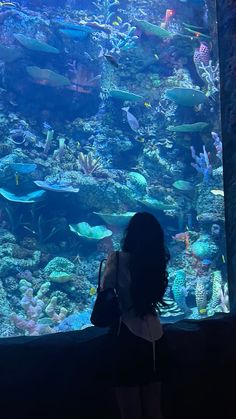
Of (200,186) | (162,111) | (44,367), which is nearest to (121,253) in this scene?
(44,367)

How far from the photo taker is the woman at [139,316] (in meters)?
1.56

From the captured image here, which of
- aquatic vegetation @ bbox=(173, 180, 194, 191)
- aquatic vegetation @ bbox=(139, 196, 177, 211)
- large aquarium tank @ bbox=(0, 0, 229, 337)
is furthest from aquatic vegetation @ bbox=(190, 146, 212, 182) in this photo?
aquatic vegetation @ bbox=(139, 196, 177, 211)

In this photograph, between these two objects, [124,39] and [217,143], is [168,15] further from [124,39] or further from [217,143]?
[217,143]

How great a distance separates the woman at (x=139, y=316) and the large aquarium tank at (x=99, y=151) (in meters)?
5.51

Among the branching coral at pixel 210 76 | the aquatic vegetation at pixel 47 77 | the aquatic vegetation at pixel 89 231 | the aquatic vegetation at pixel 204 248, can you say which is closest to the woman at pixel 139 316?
the aquatic vegetation at pixel 204 248

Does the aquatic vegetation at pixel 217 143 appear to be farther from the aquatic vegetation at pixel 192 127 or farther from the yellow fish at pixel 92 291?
the yellow fish at pixel 92 291

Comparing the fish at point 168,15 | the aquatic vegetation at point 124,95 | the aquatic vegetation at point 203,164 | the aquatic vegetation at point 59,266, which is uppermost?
the fish at point 168,15

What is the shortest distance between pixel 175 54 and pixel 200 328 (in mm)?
11361

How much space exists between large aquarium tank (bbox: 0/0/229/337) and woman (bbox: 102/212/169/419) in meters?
5.51

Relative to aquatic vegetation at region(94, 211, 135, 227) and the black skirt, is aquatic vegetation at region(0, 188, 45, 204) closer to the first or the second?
aquatic vegetation at region(94, 211, 135, 227)

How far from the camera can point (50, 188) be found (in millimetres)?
8492

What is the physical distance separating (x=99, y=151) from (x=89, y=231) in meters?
2.90

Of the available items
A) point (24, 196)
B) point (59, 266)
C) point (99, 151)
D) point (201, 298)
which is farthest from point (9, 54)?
point (201, 298)

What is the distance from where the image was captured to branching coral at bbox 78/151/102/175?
9.52 meters
